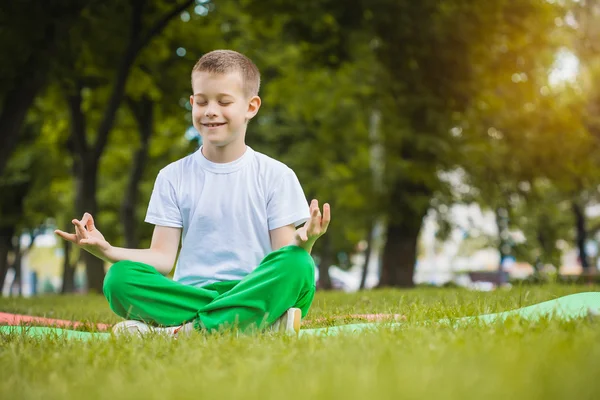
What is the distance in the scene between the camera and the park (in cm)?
277

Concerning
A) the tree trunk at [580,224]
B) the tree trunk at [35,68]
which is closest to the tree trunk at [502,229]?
the tree trunk at [35,68]

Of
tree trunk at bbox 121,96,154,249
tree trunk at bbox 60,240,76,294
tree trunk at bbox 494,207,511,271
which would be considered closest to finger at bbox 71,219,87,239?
tree trunk at bbox 494,207,511,271

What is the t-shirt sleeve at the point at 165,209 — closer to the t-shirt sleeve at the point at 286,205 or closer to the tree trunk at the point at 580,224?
the t-shirt sleeve at the point at 286,205

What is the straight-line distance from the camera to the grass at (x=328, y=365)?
2152 millimetres

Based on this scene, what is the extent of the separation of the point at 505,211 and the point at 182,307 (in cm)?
1174

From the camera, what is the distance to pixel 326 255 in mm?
25469

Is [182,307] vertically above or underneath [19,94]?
underneath

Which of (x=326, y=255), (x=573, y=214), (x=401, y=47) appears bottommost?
(x=326, y=255)

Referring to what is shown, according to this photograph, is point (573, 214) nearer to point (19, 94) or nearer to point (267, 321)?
point (19, 94)

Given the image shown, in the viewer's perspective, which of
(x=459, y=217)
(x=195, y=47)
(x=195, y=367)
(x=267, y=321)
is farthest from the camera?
(x=459, y=217)

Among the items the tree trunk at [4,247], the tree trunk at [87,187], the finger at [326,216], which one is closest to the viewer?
the finger at [326,216]

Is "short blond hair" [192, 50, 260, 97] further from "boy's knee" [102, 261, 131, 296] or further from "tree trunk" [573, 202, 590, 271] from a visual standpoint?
"tree trunk" [573, 202, 590, 271]

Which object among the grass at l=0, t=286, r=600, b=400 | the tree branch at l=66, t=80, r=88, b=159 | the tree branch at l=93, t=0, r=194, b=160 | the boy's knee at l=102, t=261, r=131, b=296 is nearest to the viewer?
the grass at l=0, t=286, r=600, b=400

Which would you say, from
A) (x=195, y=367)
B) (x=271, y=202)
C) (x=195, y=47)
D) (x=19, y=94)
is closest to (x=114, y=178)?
(x=195, y=47)
